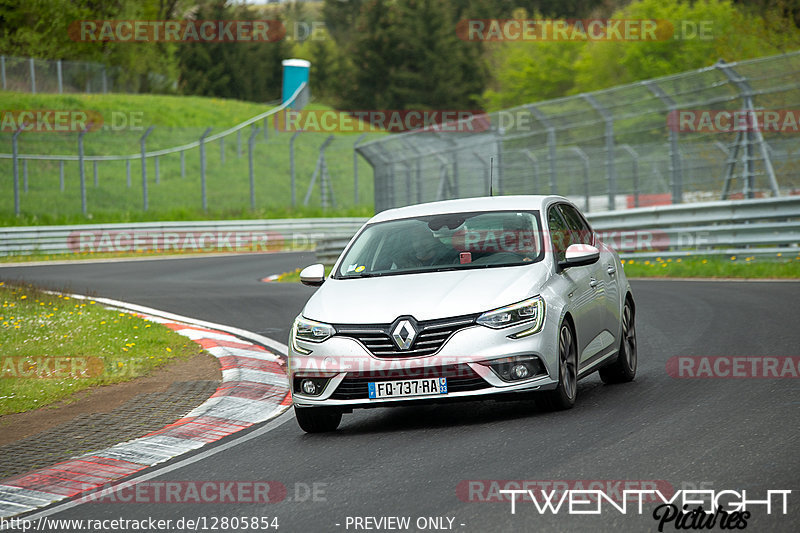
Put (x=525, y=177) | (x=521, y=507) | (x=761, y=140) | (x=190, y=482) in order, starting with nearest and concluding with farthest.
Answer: (x=521, y=507) < (x=190, y=482) < (x=761, y=140) < (x=525, y=177)

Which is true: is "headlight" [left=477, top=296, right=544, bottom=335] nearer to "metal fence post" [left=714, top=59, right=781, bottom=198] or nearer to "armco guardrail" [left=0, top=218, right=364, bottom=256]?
"metal fence post" [left=714, top=59, right=781, bottom=198]

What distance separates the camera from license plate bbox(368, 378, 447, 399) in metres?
7.57

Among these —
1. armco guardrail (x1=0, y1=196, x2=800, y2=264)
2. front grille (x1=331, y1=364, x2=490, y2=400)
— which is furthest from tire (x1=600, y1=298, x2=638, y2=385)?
armco guardrail (x1=0, y1=196, x2=800, y2=264)

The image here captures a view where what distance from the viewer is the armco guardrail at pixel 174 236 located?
34375 millimetres

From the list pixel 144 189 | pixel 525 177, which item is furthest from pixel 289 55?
pixel 525 177

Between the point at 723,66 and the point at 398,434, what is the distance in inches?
567

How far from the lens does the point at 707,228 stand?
67.4ft

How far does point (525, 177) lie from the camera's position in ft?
93.0

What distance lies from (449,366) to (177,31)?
74.4m

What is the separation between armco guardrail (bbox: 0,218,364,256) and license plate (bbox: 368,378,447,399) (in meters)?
25.4

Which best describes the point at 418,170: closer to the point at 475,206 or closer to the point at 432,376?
the point at 475,206

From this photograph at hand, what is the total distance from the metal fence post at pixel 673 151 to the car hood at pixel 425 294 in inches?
543

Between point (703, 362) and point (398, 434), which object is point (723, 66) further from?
point (398, 434)

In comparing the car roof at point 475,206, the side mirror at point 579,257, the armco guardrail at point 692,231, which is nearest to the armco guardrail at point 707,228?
the armco guardrail at point 692,231
